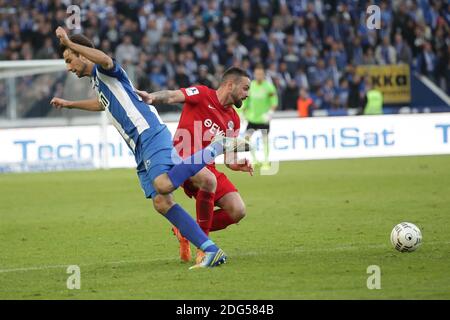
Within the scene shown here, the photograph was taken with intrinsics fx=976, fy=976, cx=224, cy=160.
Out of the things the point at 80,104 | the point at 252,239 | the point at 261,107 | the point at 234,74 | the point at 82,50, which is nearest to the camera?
the point at 82,50

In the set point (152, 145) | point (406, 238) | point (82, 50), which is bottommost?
point (406, 238)

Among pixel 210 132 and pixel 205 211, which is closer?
pixel 205 211

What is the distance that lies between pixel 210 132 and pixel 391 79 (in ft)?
63.4

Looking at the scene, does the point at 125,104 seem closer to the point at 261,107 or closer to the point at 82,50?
the point at 82,50

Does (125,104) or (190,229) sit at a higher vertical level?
(125,104)

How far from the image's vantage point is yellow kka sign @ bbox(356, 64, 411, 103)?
28.0 meters

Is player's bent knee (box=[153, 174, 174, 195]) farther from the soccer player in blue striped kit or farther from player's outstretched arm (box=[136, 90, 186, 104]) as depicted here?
player's outstretched arm (box=[136, 90, 186, 104])

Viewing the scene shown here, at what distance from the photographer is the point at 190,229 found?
28.8 ft

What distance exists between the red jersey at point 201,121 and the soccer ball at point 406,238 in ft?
6.19

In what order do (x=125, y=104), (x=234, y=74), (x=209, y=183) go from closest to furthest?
(x=125, y=104), (x=209, y=183), (x=234, y=74)

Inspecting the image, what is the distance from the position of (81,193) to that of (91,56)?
922 centimetres

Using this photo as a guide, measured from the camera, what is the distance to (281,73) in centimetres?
2753

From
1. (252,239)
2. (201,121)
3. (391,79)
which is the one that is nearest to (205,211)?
(201,121)

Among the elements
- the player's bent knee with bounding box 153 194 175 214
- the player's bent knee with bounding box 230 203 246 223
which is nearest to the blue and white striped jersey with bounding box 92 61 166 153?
the player's bent knee with bounding box 153 194 175 214
